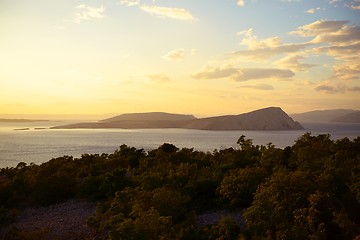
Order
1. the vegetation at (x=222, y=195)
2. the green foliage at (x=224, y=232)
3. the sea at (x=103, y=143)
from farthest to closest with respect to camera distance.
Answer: the sea at (x=103, y=143) < the green foliage at (x=224, y=232) < the vegetation at (x=222, y=195)

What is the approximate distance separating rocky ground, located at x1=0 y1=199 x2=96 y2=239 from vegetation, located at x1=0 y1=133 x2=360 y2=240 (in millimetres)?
716

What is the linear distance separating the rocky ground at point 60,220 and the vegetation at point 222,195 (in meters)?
0.72

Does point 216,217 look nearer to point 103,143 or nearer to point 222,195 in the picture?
point 222,195

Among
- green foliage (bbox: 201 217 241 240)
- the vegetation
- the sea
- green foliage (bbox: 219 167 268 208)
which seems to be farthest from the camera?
the sea

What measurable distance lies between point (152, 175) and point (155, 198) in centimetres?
541

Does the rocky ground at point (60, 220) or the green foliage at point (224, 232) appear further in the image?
the rocky ground at point (60, 220)

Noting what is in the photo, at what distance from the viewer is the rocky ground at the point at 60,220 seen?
55.6ft

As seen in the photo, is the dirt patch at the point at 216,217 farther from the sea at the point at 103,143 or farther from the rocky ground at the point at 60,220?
the sea at the point at 103,143

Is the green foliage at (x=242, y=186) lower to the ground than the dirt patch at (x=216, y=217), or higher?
higher

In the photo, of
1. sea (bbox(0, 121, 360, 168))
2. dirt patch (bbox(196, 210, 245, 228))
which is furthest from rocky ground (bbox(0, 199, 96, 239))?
sea (bbox(0, 121, 360, 168))

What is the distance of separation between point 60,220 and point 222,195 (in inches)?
362

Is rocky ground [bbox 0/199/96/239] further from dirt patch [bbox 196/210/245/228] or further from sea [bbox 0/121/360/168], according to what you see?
sea [bbox 0/121/360/168]

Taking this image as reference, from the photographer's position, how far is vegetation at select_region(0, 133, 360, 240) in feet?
38.0

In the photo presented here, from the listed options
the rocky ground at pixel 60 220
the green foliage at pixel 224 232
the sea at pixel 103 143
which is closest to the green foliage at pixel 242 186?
the green foliage at pixel 224 232
